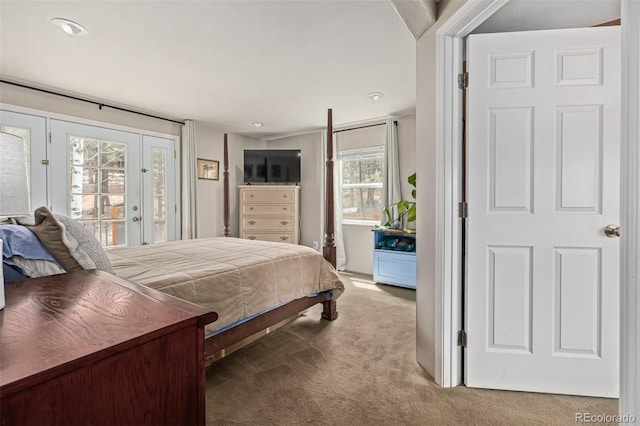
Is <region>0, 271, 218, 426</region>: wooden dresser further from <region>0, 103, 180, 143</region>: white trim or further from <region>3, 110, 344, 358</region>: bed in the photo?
<region>0, 103, 180, 143</region>: white trim

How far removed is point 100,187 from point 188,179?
3.41 ft

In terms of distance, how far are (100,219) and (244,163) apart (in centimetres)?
217

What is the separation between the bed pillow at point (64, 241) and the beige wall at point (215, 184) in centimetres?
315

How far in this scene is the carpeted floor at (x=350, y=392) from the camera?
58.5 inches

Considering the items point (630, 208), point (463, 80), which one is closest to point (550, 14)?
point (463, 80)

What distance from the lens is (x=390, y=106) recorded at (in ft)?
12.5

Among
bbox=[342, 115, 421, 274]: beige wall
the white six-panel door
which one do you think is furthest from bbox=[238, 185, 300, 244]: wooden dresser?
the white six-panel door

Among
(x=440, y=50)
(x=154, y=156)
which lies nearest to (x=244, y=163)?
(x=154, y=156)

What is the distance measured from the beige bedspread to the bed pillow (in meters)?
0.26

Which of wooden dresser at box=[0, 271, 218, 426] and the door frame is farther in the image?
the door frame

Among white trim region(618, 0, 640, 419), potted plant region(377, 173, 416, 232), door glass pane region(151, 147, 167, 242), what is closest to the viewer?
white trim region(618, 0, 640, 419)

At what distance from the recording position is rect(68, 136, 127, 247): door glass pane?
11.0 ft

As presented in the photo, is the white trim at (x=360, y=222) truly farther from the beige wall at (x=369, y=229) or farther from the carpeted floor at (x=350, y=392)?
the carpeted floor at (x=350, y=392)

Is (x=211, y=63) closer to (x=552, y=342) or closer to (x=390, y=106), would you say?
(x=390, y=106)
